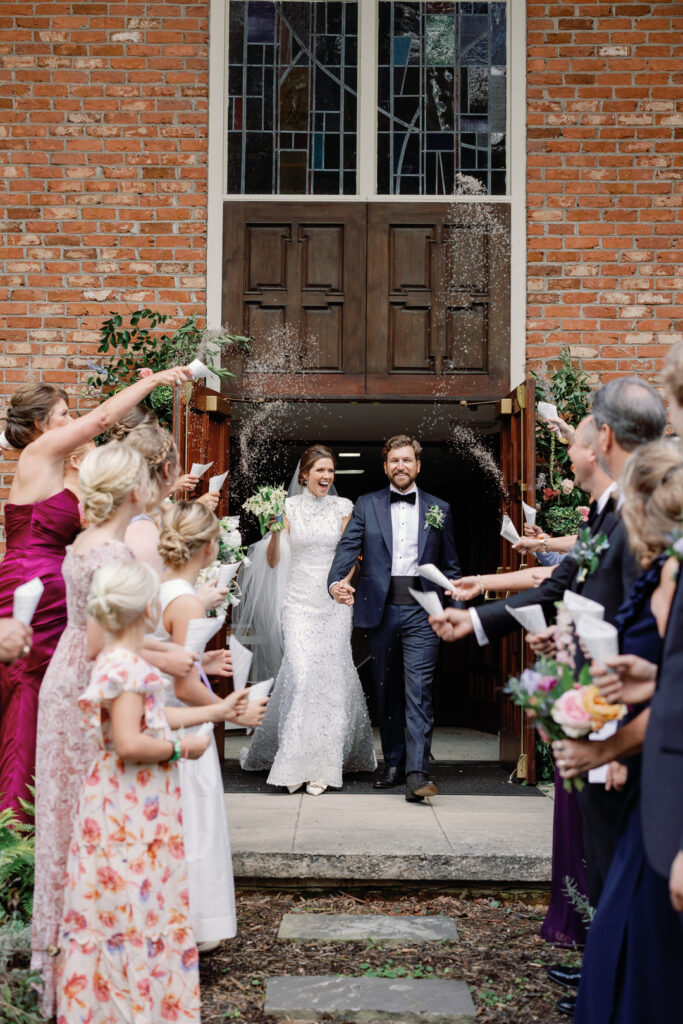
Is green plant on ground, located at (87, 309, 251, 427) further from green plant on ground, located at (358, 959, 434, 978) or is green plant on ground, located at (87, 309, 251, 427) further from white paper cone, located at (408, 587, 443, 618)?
green plant on ground, located at (358, 959, 434, 978)

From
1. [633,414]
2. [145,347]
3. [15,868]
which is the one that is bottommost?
[15,868]

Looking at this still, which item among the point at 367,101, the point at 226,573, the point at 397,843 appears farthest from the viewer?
the point at 367,101

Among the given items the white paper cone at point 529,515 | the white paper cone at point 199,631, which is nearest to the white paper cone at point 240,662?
the white paper cone at point 199,631

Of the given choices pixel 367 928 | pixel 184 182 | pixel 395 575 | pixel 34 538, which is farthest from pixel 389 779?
pixel 184 182

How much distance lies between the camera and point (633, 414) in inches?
118

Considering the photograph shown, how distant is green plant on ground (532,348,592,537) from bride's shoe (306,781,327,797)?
213cm

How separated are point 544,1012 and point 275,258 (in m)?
5.13

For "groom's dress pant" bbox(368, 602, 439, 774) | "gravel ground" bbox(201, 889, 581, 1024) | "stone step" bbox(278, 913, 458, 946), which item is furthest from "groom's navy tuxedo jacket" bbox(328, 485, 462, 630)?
"stone step" bbox(278, 913, 458, 946)

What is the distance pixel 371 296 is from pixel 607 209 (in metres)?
1.72

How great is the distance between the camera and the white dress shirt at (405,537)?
6.53 metres

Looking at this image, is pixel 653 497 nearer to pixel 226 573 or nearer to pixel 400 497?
pixel 226 573

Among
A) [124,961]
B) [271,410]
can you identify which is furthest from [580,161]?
[124,961]

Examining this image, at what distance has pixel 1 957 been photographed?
134 inches

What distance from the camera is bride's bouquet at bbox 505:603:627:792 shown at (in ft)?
7.97
